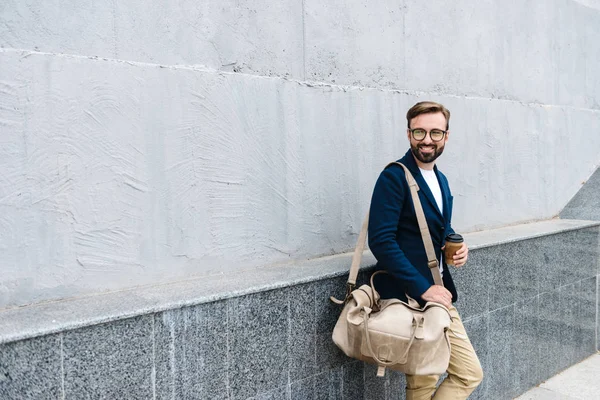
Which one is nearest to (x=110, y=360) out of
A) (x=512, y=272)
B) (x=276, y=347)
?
(x=276, y=347)

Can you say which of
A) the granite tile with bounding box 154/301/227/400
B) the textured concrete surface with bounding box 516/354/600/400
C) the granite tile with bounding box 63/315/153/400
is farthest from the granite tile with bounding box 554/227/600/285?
the granite tile with bounding box 63/315/153/400

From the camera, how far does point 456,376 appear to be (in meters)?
3.41

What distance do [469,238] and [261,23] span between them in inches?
96.3

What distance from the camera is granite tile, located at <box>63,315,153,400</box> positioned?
2.42 metres

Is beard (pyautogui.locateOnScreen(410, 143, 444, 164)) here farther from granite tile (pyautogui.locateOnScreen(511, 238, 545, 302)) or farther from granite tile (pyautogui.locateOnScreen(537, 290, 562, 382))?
granite tile (pyautogui.locateOnScreen(537, 290, 562, 382))

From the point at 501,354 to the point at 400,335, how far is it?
234 centimetres

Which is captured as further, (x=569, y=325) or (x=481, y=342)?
(x=569, y=325)

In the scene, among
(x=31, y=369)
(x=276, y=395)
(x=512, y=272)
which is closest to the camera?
(x=31, y=369)

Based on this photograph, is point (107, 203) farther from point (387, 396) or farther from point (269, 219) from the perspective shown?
point (387, 396)

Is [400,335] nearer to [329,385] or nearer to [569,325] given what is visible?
[329,385]

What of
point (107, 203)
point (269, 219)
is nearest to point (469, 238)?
point (269, 219)

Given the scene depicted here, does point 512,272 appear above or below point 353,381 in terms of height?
above


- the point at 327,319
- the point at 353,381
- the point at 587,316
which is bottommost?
the point at 587,316

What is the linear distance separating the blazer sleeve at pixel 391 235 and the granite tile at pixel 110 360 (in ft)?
3.83
